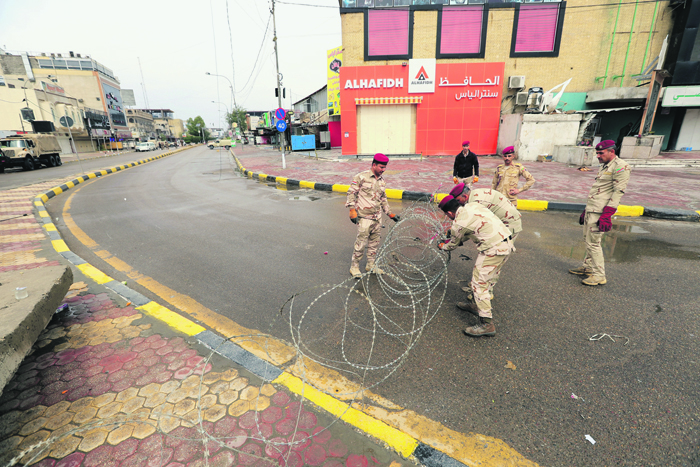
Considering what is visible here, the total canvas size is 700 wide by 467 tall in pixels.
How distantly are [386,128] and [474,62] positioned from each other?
23.3 ft

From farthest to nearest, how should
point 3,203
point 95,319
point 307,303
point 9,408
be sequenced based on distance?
point 3,203 → point 307,303 → point 95,319 → point 9,408

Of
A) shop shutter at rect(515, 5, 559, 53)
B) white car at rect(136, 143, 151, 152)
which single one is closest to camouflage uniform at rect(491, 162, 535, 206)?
shop shutter at rect(515, 5, 559, 53)

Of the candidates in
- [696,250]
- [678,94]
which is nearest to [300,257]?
[696,250]

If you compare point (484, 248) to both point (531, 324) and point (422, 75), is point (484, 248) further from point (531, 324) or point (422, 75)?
point (422, 75)

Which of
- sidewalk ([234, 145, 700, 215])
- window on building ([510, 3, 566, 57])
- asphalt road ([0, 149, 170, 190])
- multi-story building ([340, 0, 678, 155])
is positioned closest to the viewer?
sidewalk ([234, 145, 700, 215])

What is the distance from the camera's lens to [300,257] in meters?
5.39

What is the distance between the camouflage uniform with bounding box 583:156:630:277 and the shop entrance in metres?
16.9

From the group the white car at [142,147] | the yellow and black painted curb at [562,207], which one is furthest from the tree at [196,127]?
the yellow and black painted curb at [562,207]

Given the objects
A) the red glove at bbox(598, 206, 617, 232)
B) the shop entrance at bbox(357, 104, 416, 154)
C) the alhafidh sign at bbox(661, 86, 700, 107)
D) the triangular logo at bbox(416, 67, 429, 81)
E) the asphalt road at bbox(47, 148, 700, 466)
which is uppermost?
the triangular logo at bbox(416, 67, 429, 81)

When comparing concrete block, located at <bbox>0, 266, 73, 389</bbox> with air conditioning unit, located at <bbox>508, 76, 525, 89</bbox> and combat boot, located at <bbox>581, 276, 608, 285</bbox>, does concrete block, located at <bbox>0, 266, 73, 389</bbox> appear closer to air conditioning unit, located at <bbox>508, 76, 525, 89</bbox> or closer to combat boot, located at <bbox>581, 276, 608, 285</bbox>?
combat boot, located at <bbox>581, 276, 608, 285</bbox>

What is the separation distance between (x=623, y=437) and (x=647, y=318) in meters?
2.04

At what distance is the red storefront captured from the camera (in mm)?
19703

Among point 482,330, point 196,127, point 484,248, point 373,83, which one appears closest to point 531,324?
point 482,330

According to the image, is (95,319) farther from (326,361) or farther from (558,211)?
(558,211)
